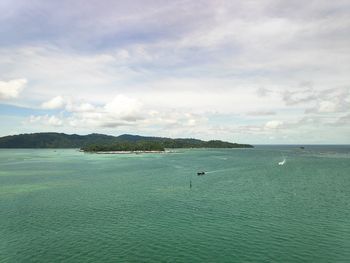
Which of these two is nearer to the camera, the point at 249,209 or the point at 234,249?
the point at 234,249

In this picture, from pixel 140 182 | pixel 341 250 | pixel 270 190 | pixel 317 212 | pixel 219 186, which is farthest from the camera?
pixel 140 182

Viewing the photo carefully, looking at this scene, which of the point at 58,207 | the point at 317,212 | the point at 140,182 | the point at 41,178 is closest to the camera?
the point at 317,212

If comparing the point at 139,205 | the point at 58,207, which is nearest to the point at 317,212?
the point at 139,205

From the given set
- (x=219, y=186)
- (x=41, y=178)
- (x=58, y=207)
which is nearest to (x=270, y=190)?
(x=219, y=186)

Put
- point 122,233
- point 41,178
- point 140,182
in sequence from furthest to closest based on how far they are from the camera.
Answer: point 41,178, point 140,182, point 122,233

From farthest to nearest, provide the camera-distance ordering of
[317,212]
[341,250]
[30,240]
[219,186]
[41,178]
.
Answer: [41,178], [219,186], [317,212], [30,240], [341,250]

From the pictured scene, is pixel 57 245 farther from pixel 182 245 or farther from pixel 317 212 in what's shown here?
pixel 317 212

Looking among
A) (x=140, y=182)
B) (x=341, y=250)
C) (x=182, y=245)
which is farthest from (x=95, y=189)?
(x=341, y=250)

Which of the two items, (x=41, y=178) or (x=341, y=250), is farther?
(x=41, y=178)

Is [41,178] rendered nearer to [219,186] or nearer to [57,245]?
[219,186]
